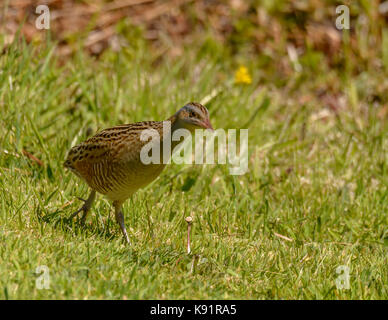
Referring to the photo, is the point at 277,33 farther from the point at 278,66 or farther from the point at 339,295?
the point at 339,295

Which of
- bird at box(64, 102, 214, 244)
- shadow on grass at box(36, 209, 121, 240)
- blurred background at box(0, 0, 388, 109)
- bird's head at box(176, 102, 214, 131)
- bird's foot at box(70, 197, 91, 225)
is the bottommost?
shadow on grass at box(36, 209, 121, 240)

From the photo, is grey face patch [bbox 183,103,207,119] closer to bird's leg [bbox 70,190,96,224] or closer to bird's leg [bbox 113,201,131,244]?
bird's leg [bbox 113,201,131,244]

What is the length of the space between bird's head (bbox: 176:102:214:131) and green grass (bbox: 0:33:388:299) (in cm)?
84

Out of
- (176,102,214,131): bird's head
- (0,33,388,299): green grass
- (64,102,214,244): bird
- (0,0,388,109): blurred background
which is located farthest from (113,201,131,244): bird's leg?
(0,0,388,109): blurred background

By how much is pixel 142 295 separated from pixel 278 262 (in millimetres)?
1209

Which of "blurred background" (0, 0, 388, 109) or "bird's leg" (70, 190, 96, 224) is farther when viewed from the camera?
"blurred background" (0, 0, 388, 109)

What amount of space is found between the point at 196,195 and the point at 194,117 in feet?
4.72

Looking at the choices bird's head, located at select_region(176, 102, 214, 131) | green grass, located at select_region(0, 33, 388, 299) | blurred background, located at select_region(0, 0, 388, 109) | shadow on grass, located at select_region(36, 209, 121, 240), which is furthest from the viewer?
blurred background, located at select_region(0, 0, 388, 109)

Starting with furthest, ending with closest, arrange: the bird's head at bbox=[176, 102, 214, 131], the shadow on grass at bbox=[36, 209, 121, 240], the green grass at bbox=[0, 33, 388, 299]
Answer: the shadow on grass at bbox=[36, 209, 121, 240] → the bird's head at bbox=[176, 102, 214, 131] → the green grass at bbox=[0, 33, 388, 299]

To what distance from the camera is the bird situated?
4.69 m

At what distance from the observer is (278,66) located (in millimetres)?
9469

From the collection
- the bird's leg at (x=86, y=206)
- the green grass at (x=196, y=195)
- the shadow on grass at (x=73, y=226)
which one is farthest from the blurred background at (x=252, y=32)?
the shadow on grass at (x=73, y=226)

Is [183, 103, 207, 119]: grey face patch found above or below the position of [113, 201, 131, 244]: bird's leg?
above

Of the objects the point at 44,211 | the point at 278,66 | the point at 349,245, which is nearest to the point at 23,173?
the point at 44,211
